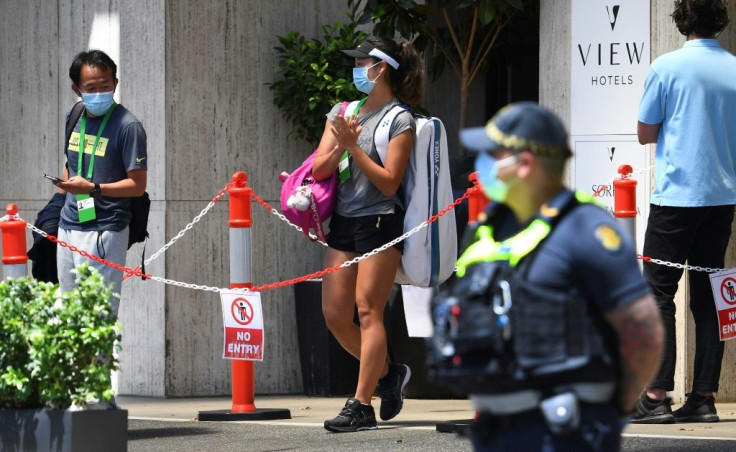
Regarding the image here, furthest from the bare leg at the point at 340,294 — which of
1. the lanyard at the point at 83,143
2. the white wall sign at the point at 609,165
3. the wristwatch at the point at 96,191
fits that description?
the white wall sign at the point at 609,165

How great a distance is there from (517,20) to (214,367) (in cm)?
345

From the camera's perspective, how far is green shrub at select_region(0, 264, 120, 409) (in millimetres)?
5613

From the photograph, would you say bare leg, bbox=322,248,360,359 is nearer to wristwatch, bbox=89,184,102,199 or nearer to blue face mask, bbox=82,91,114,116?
wristwatch, bbox=89,184,102,199

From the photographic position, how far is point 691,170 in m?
7.68

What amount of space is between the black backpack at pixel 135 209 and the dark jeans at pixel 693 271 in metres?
2.63

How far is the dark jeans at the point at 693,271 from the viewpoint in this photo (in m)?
7.77

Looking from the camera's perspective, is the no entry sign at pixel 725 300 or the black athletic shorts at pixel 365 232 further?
the no entry sign at pixel 725 300

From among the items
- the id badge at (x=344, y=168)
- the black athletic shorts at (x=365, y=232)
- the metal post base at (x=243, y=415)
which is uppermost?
the id badge at (x=344, y=168)

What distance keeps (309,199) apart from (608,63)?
2373mm

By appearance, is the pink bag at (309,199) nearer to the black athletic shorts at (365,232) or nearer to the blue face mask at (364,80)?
the black athletic shorts at (365,232)

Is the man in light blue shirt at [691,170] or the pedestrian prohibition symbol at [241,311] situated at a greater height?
the man in light blue shirt at [691,170]

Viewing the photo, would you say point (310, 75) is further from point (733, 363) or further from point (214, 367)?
point (733, 363)

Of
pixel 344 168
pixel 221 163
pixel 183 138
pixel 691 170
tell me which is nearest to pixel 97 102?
pixel 344 168

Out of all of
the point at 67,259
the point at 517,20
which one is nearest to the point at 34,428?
the point at 67,259
